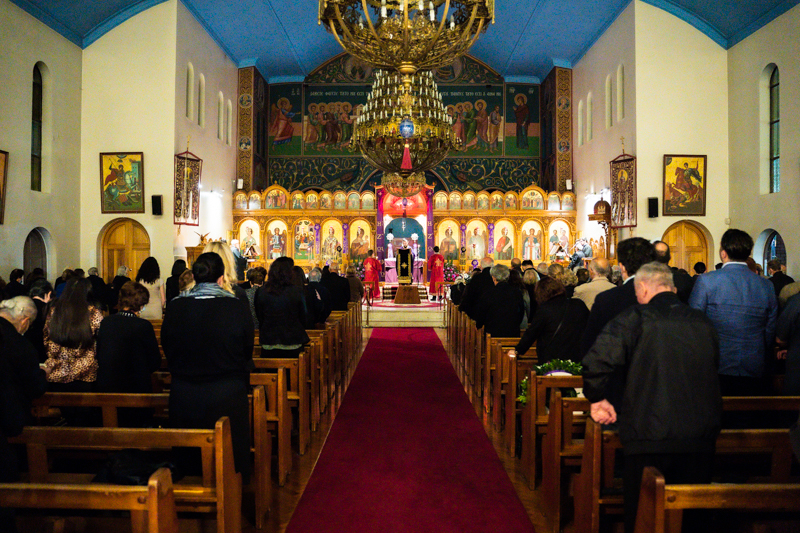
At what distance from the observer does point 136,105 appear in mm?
14969

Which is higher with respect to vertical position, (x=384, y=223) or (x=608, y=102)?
(x=608, y=102)

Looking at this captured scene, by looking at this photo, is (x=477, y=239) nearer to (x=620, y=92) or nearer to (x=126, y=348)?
(x=620, y=92)

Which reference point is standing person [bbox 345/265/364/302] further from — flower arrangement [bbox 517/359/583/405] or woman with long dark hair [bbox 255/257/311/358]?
flower arrangement [bbox 517/359/583/405]

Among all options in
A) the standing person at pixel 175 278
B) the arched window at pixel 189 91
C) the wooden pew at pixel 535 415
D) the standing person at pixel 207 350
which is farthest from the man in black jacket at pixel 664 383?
the arched window at pixel 189 91

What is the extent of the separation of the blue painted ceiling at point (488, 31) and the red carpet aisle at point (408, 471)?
36.3 ft

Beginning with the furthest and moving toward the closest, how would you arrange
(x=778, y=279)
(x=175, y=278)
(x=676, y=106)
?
(x=676, y=106)
(x=175, y=278)
(x=778, y=279)

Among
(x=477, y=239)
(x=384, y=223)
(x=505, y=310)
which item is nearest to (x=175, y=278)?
(x=505, y=310)

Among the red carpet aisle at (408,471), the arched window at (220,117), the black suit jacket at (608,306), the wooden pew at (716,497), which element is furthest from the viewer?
the arched window at (220,117)

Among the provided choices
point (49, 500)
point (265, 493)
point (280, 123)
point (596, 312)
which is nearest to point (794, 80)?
point (596, 312)

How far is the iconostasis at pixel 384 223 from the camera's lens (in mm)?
20625

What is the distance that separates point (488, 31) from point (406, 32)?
13.4 m

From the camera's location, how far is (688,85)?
15156 mm

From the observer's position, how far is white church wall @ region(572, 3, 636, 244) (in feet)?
51.2

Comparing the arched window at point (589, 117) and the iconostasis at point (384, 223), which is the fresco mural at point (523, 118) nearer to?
the iconostasis at point (384, 223)
